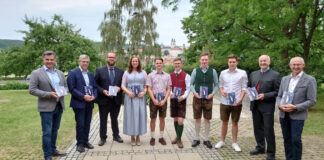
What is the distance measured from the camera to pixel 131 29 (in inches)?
1102

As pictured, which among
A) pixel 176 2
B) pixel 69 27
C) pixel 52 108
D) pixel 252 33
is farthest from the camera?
pixel 69 27

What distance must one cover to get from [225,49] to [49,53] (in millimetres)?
8494

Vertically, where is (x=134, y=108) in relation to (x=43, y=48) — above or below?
below

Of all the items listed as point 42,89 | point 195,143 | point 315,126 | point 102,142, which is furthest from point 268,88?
point 315,126

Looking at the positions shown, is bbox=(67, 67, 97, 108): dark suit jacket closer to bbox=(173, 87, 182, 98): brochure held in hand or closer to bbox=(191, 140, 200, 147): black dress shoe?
bbox=(173, 87, 182, 98): brochure held in hand

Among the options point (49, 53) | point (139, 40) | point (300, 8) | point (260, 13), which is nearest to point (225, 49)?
point (260, 13)

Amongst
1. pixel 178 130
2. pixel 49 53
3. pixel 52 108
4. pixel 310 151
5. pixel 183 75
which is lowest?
pixel 310 151

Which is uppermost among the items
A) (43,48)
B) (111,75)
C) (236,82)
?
(43,48)

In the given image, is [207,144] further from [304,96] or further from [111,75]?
[111,75]

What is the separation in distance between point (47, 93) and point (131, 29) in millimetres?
24147

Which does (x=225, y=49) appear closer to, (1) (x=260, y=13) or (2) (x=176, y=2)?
(1) (x=260, y=13)

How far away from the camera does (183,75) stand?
564cm

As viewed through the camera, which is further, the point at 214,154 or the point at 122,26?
the point at 122,26

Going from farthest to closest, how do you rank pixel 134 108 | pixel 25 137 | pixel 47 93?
pixel 25 137
pixel 134 108
pixel 47 93
